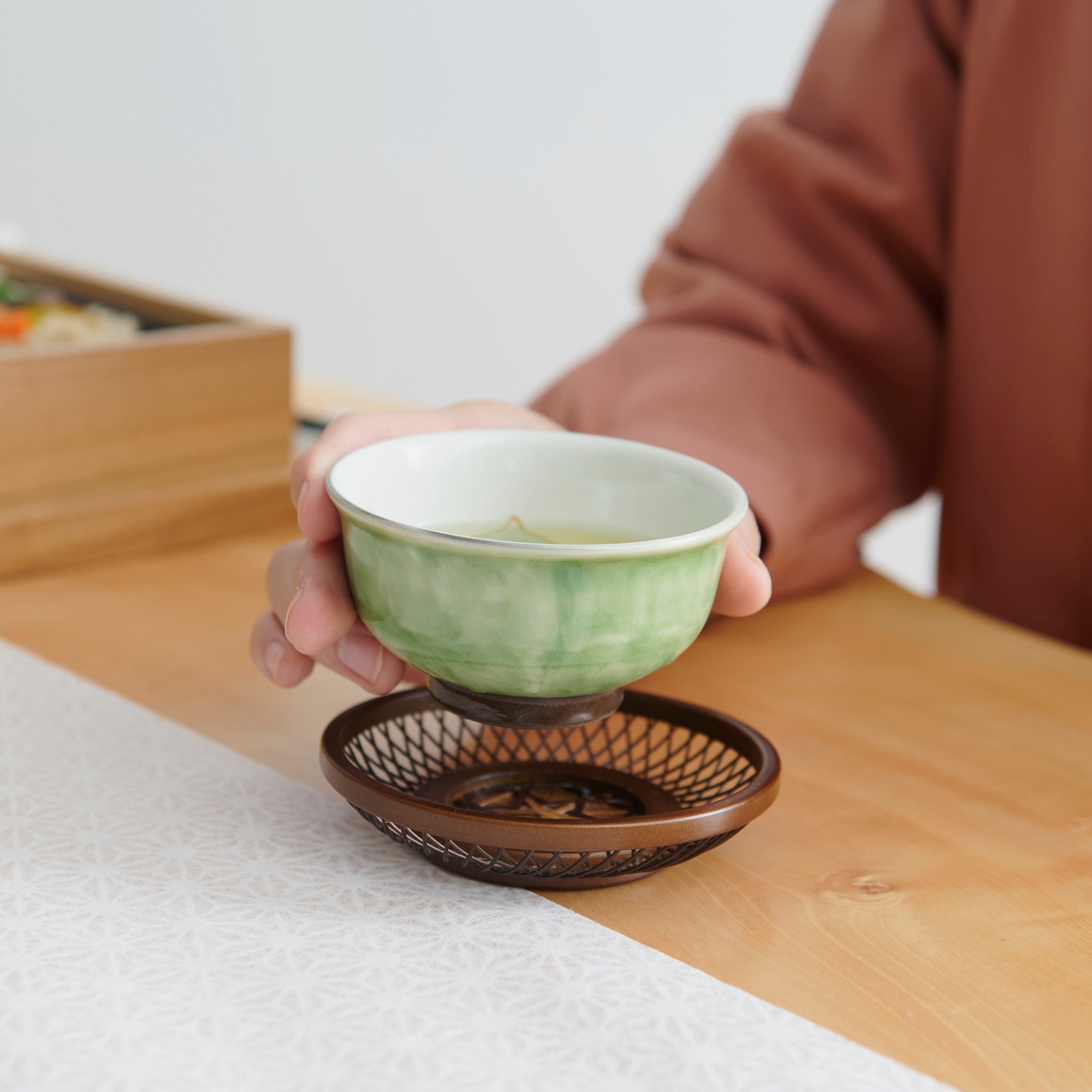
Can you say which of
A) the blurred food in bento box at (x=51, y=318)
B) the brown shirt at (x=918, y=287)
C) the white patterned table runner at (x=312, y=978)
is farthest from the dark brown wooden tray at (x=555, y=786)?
the blurred food in bento box at (x=51, y=318)

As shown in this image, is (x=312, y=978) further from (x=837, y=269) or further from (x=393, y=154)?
(x=393, y=154)

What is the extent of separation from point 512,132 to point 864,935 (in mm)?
3051

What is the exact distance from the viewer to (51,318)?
3.57 ft

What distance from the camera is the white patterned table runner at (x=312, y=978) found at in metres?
0.33

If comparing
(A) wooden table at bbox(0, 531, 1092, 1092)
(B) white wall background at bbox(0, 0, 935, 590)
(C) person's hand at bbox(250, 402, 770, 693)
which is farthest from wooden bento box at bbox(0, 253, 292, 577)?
(B) white wall background at bbox(0, 0, 935, 590)

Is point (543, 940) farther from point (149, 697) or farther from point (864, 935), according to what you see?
point (149, 697)

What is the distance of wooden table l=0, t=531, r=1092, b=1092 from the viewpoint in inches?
15.0

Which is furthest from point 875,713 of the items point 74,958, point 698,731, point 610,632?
point 74,958

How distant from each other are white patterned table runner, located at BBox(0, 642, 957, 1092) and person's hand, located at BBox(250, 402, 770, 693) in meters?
0.06

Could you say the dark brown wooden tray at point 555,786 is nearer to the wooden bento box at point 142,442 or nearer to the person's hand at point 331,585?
the person's hand at point 331,585

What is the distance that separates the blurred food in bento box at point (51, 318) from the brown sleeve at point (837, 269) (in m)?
0.45

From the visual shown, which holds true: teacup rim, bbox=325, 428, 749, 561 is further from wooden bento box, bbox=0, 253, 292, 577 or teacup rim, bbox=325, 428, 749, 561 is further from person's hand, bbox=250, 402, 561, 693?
wooden bento box, bbox=0, 253, 292, 577

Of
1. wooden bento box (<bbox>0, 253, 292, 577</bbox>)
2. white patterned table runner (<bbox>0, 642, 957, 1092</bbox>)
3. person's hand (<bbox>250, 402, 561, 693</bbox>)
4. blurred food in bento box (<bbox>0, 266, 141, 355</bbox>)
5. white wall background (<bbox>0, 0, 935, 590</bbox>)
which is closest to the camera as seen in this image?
white patterned table runner (<bbox>0, 642, 957, 1092</bbox>)

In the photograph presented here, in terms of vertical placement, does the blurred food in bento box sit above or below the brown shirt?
below
